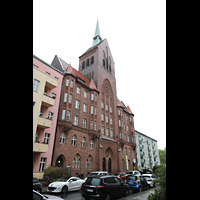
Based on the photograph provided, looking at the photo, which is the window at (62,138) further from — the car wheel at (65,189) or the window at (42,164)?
the car wheel at (65,189)

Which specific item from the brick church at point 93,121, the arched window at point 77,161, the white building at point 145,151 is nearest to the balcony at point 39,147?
the brick church at point 93,121

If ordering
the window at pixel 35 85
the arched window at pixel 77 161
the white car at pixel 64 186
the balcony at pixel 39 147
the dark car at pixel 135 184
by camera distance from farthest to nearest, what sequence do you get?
the arched window at pixel 77 161, the window at pixel 35 85, the balcony at pixel 39 147, the dark car at pixel 135 184, the white car at pixel 64 186

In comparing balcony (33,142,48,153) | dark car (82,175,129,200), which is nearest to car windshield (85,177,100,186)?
dark car (82,175,129,200)

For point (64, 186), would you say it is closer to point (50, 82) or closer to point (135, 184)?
A: point (135, 184)

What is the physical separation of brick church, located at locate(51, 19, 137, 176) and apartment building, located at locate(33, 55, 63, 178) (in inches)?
53.7

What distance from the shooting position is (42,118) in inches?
834

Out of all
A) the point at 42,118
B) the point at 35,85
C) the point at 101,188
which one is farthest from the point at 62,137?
the point at 101,188

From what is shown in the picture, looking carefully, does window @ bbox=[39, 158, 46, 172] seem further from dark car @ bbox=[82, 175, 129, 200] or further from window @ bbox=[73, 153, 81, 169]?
dark car @ bbox=[82, 175, 129, 200]

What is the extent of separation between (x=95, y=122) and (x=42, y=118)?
14.8 metres

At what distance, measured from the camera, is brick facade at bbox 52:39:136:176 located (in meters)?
26.8

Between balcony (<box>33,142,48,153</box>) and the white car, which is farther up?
balcony (<box>33,142,48,153</box>)

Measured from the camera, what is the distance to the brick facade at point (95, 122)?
87.9 feet
